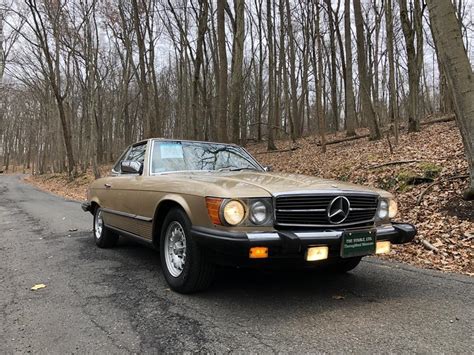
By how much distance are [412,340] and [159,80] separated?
41.4m

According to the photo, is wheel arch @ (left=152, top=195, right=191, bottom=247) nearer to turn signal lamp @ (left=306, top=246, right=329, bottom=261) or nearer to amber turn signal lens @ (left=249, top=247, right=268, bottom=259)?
amber turn signal lens @ (left=249, top=247, right=268, bottom=259)

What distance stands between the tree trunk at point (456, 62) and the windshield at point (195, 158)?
10.9 ft

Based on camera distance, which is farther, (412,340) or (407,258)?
(407,258)

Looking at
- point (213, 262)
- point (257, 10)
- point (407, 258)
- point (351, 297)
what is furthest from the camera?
point (257, 10)

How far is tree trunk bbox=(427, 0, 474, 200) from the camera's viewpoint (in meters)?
5.73

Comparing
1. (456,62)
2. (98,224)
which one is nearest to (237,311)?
(98,224)

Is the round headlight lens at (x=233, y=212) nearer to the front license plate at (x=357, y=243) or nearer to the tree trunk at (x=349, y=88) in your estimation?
the front license plate at (x=357, y=243)

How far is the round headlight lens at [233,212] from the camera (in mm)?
3158

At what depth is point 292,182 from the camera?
12.1ft

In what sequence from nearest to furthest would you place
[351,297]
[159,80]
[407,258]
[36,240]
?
1. [351,297]
2. [407,258]
3. [36,240]
4. [159,80]

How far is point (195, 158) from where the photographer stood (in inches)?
189

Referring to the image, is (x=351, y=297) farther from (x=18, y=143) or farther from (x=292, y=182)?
(x=18, y=143)

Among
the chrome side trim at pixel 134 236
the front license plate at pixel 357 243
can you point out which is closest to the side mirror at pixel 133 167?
the chrome side trim at pixel 134 236

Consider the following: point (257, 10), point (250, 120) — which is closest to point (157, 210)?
point (257, 10)
